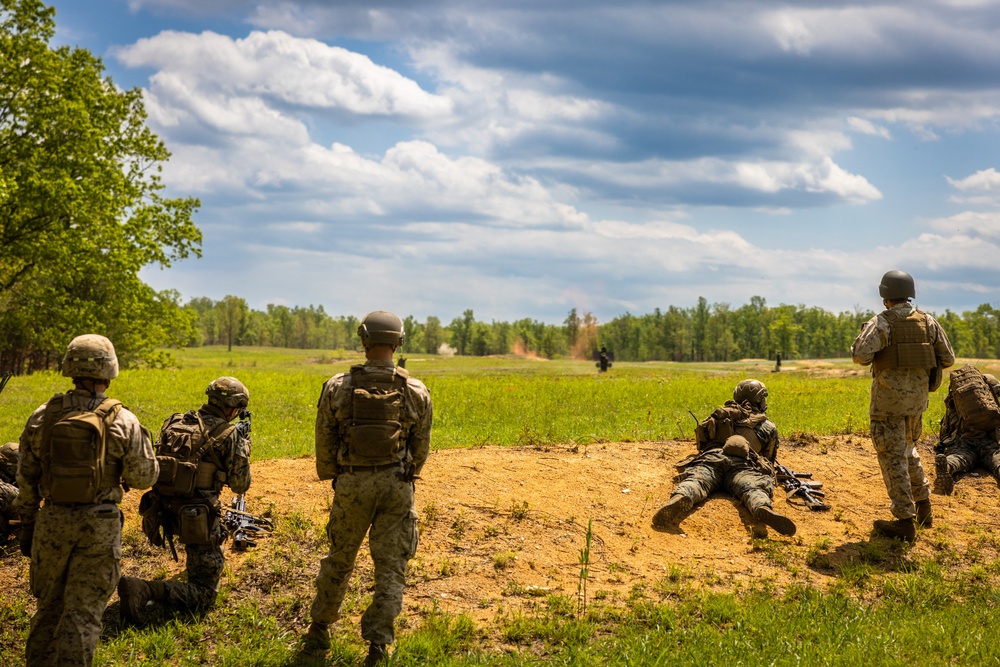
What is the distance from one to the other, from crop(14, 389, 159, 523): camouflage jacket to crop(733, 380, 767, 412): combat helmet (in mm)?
8317

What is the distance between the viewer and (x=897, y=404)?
930cm

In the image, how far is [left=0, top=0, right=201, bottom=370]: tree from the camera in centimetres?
2606

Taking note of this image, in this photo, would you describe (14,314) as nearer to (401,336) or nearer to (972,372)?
(401,336)

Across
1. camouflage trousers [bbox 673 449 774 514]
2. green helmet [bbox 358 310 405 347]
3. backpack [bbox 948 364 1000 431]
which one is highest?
green helmet [bbox 358 310 405 347]

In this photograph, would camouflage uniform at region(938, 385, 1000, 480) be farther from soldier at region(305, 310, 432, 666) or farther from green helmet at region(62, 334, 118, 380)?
green helmet at region(62, 334, 118, 380)

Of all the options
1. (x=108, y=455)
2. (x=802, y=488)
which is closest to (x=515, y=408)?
(x=802, y=488)

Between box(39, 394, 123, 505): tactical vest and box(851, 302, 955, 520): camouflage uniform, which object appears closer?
box(39, 394, 123, 505): tactical vest

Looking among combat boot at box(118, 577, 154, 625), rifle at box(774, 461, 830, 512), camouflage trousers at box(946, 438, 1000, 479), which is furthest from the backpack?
combat boot at box(118, 577, 154, 625)

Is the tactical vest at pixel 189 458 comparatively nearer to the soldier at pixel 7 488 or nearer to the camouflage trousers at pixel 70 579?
the camouflage trousers at pixel 70 579

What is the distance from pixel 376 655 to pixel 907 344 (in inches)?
279

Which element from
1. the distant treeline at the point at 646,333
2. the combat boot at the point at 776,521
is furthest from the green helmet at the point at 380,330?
the distant treeline at the point at 646,333

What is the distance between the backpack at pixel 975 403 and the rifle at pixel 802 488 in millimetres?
3191

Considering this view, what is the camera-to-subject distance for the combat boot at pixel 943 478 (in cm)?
1155

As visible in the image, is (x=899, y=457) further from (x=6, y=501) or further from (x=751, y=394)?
(x=6, y=501)
